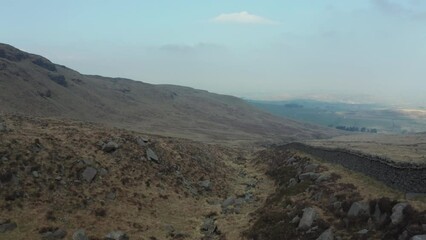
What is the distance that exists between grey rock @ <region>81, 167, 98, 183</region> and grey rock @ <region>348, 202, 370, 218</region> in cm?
2411

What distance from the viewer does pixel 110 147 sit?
157 feet

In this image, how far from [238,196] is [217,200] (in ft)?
8.71

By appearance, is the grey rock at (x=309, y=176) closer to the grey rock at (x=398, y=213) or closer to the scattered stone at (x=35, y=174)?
the grey rock at (x=398, y=213)

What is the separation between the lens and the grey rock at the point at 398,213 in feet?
76.1

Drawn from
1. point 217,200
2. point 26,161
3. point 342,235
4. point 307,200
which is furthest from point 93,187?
point 342,235

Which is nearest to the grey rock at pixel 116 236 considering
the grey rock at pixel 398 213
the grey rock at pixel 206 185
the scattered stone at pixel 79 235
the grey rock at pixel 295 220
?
the scattered stone at pixel 79 235

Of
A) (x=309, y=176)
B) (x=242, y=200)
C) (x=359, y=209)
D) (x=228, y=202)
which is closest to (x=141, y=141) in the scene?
(x=228, y=202)

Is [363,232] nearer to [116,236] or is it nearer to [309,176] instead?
[116,236]

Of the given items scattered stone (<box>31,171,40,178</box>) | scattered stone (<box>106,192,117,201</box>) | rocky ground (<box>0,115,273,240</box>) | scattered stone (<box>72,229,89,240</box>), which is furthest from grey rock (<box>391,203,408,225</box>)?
scattered stone (<box>31,171,40,178</box>)

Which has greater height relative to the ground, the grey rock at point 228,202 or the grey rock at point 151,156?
the grey rock at point 151,156

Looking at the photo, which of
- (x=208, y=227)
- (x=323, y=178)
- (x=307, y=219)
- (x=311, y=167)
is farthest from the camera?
(x=311, y=167)

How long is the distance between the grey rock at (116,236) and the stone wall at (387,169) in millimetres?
20266

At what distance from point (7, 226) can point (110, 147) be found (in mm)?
18073

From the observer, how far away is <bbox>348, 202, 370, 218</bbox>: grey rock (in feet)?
86.7
